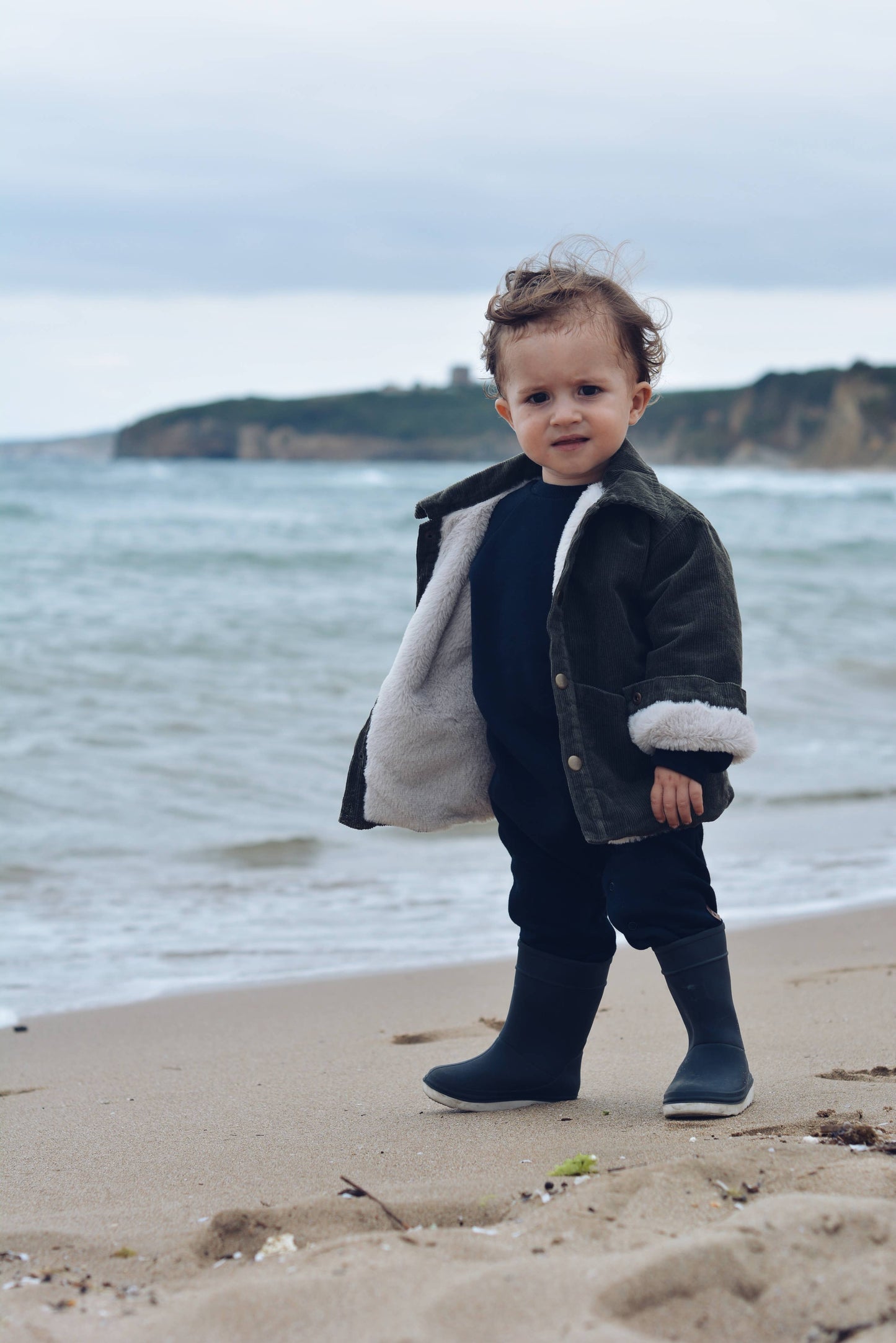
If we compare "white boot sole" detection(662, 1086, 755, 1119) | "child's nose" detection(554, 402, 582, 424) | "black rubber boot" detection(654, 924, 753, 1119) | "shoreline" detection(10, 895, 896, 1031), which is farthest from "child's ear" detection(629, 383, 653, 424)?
"shoreline" detection(10, 895, 896, 1031)

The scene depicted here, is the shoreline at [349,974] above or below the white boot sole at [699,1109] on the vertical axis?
below

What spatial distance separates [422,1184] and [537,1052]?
1.91 ft

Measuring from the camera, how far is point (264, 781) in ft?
21.2

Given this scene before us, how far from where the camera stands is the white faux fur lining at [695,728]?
2125mm

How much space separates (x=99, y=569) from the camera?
48.0 ft

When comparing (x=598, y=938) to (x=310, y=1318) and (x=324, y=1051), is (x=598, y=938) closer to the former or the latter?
(x=324, y=1051)

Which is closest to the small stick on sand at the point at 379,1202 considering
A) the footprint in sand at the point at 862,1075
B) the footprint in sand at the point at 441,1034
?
the footprint in sand at the point at 862,1075

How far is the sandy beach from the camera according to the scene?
4.64ft

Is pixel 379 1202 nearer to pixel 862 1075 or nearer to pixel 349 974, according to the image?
pixel 862 1075

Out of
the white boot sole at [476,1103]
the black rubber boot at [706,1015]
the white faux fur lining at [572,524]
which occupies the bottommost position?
the white boot sole at [476,1103]

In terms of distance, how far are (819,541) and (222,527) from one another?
34.6 ft

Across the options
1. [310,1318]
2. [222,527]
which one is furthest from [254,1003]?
[222,527]

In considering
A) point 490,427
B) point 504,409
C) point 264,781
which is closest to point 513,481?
point 504,409

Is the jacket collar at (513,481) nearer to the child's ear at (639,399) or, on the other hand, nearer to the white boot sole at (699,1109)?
the child's ear at (639,399)
